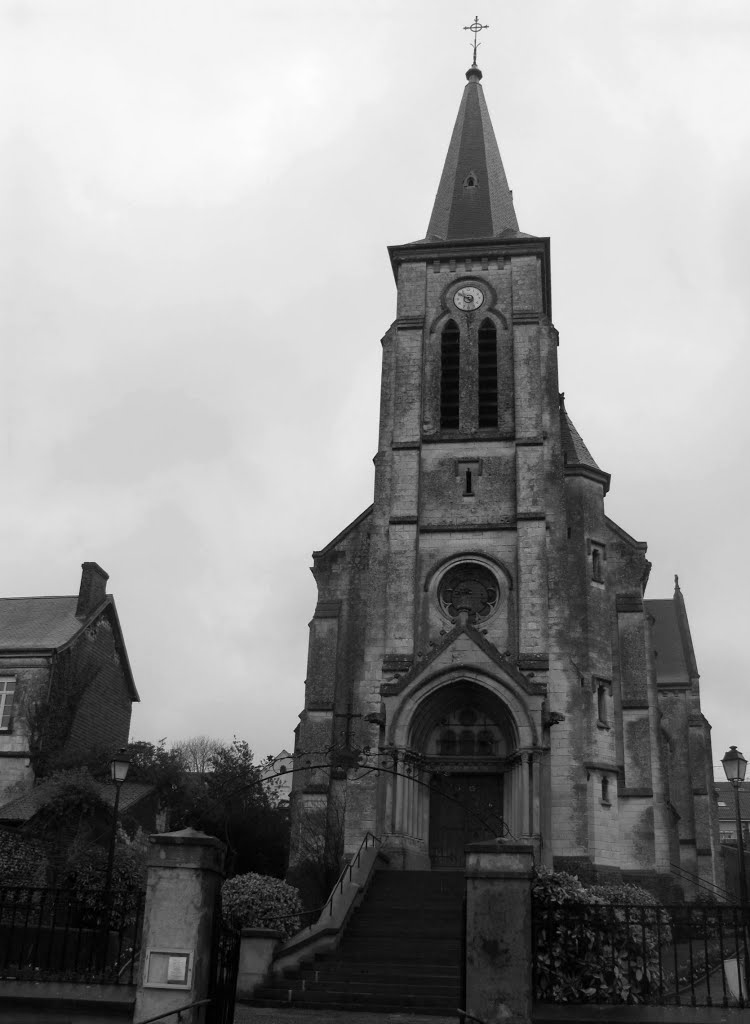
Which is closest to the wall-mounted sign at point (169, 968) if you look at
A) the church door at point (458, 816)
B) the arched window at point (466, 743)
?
the church door at point (458, 816)

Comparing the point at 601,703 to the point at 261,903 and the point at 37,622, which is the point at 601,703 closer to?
the point at 261,903

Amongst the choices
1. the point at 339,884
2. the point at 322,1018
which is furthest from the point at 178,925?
the point at 339,884

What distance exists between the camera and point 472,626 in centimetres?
3000

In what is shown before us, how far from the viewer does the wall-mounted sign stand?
11.4 metres

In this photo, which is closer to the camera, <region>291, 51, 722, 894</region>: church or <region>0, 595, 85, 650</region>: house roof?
<region>291, 51, 722, 894</region>: church

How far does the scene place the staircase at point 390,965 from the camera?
1750 cm

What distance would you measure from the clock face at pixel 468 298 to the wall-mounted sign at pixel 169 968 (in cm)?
2818

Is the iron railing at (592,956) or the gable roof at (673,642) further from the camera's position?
the gable roof at (673,642)

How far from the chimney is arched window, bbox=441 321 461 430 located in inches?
627

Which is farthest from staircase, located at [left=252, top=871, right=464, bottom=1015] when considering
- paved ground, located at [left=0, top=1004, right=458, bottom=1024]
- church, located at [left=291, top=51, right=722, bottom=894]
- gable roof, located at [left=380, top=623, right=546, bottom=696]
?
gable roof, located at [left=380, top=623, right=546, bottom=696]

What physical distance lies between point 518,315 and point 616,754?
1476 cm

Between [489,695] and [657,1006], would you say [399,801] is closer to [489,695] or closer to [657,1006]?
[489,695]

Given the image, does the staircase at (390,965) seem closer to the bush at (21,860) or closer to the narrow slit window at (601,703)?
the narrow slit window at (601,703)

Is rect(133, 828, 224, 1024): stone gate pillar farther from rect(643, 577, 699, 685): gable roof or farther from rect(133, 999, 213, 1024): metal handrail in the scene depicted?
rect(643, 577, 699, 685): gable roof
